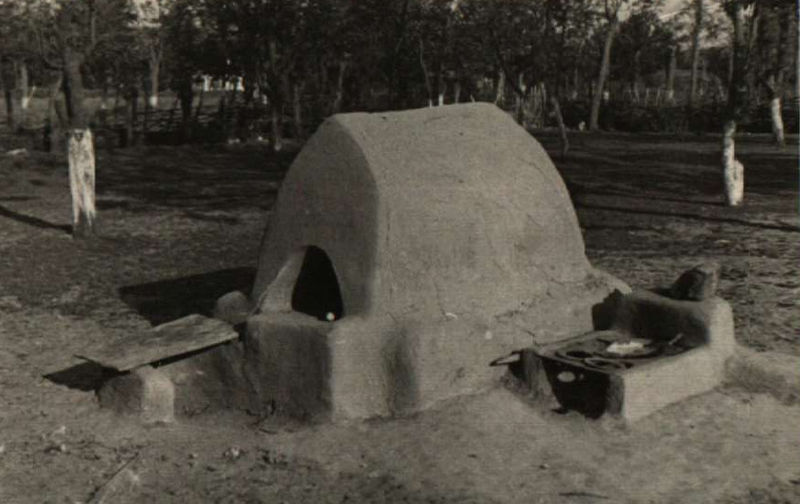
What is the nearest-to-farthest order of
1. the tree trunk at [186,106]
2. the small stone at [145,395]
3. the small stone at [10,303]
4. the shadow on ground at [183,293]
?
1. the small stone at [145,395]
2. the shadow on ground at [183,293]
3. the small stone at [10,303]
4. the tree trunk at [186,106]

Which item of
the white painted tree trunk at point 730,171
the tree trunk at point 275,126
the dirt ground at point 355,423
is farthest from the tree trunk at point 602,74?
the dirt ground at point 355,423

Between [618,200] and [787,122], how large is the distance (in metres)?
19.6

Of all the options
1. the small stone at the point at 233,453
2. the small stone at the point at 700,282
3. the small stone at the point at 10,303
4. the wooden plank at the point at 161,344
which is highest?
the small stone at the point at 700,282

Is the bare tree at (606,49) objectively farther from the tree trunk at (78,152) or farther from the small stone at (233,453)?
the small stone at (233,453)

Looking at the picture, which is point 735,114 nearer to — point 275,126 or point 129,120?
point 275,126

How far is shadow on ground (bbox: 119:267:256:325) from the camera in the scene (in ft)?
29.9

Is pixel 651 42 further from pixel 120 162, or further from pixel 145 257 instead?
pixel 145 257

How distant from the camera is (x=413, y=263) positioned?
6047 millimetres

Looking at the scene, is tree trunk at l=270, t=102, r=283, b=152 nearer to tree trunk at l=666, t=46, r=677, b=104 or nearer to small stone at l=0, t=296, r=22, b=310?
small stone at l=0, t=296, r=22, b=310

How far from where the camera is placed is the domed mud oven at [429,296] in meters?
5.87

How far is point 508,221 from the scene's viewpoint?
21.2 feet

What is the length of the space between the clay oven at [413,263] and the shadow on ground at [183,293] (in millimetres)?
2554

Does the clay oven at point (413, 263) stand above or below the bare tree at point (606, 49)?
below

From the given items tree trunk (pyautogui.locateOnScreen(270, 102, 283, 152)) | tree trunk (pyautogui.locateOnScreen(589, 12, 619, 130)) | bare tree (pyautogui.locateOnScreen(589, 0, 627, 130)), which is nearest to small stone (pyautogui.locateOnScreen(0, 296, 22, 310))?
tree trunk (pyautogui.locateOnScreen(270, 102, 283, 152))
